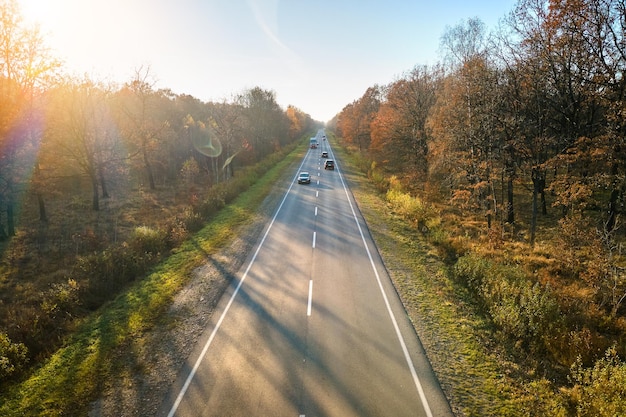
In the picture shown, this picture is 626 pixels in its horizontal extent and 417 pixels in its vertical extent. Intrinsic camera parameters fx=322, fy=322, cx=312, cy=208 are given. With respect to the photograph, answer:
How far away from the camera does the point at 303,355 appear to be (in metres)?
9.09

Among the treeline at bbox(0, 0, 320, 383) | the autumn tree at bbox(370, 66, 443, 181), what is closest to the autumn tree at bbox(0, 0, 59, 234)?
the treeline at bbox(0, 0, 320, 383)

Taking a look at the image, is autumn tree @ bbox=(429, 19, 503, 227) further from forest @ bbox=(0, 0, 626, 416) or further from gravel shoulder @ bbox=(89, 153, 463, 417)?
gravel shoulder @ bbox=(89, 153, 463, 417)

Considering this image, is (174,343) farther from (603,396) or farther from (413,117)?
(413,117)

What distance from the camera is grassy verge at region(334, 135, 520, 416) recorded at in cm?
758

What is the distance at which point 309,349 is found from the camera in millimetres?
9328

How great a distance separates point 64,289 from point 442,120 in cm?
2412

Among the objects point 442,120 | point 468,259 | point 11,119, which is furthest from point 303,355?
point 11,119

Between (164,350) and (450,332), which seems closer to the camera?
(164,350)

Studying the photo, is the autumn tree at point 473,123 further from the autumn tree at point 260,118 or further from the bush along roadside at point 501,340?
the autumn tree at point 260,118

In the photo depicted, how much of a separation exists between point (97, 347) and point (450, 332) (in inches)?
418

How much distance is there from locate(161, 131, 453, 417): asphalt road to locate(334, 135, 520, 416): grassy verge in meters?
0.42

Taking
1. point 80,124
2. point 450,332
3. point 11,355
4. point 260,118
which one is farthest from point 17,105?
point 260,118

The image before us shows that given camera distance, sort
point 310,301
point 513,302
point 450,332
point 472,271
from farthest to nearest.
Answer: point 472,271 < point 310,301 < point 513,302 < point 450,332

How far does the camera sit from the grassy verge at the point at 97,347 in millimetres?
7441
